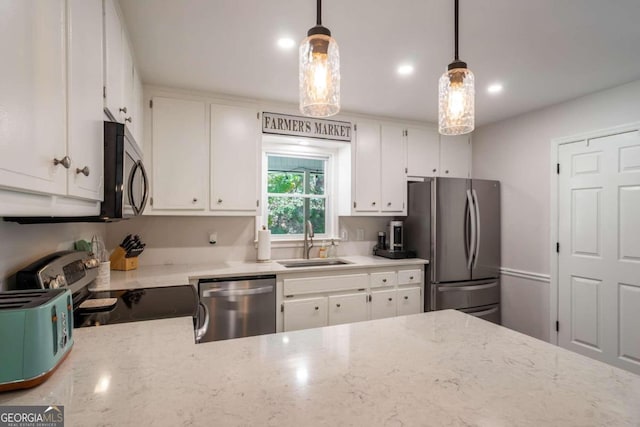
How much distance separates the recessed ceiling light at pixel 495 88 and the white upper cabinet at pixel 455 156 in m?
0.96

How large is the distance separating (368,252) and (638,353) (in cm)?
236

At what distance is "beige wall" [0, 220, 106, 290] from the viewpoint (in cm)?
112

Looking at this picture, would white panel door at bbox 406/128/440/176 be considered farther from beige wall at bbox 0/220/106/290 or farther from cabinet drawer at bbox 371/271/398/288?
beige wall at bbox 0/220/106/290

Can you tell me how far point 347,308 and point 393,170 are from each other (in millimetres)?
1567

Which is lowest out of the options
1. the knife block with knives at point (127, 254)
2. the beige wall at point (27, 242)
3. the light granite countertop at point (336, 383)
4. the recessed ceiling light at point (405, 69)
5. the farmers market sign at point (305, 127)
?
the light granite countertop at point (336, 383)

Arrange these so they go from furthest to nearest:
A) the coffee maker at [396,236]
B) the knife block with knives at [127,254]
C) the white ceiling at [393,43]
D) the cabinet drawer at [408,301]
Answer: the coffee maker at [396,236] < the cabinet drawer at [408,301] < the knife block with knives at [127,254] < the white ceiling at [393,43]

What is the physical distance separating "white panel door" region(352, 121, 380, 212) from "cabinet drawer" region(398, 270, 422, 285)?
0.72 metres

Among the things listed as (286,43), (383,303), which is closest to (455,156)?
(383,303)

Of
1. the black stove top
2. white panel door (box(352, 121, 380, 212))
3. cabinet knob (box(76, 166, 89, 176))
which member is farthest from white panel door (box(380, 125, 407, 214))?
cabinet knob (box(76, 166, 89, 176))

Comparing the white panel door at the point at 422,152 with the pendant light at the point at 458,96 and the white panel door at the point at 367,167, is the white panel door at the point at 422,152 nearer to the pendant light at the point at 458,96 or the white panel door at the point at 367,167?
the white panel door at the point at 367,167

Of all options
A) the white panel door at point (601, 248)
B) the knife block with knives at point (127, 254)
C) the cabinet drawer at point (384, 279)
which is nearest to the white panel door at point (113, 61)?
the knife block with knives at point (127, 254)

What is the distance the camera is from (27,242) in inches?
50.8

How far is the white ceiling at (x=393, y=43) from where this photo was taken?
63.9 inches

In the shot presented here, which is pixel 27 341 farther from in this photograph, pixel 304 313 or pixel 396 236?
pixel 396 236
